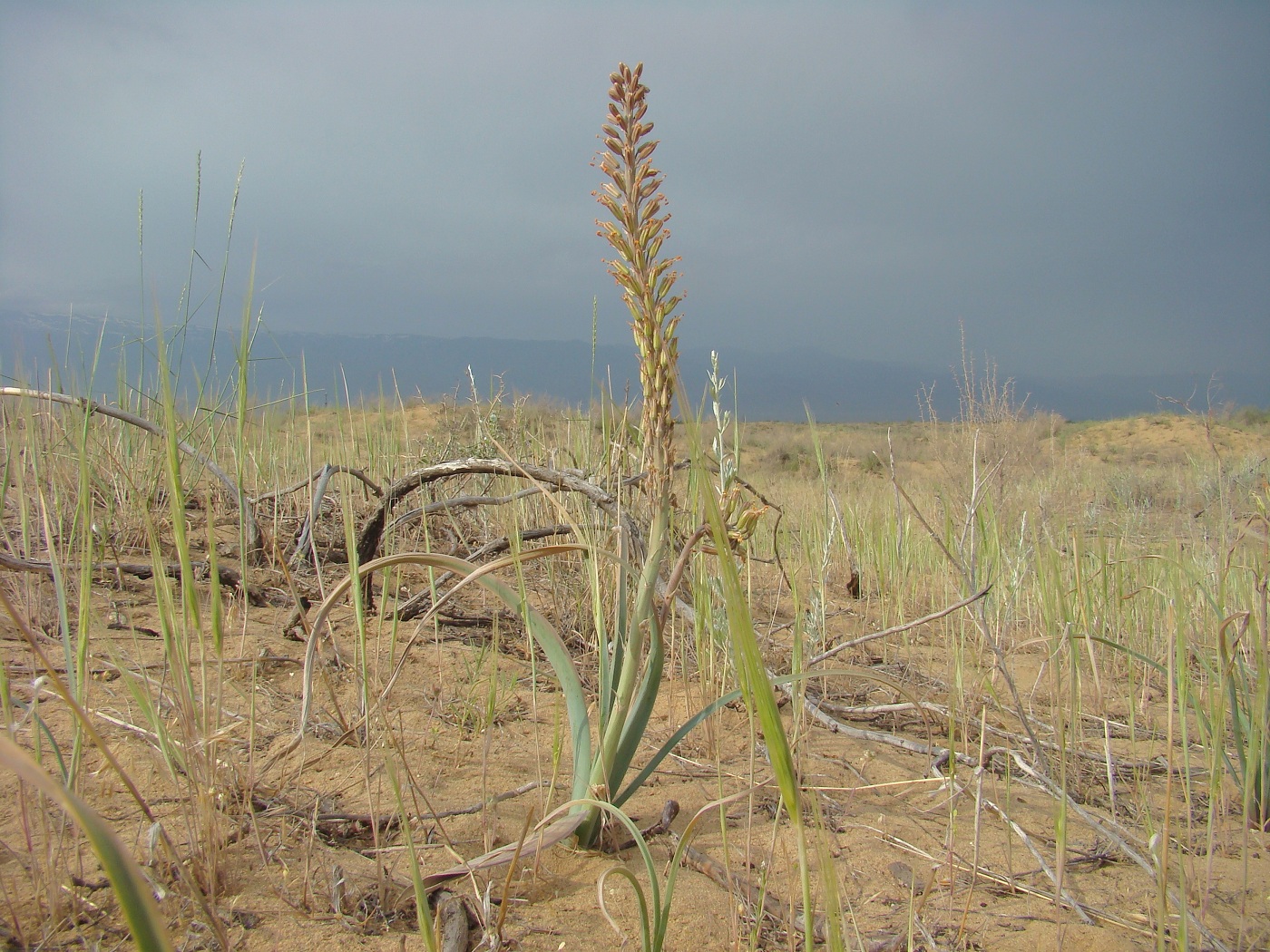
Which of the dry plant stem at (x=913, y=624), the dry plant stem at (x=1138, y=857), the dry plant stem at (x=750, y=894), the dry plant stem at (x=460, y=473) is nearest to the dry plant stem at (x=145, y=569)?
the dry plant stem at (x=460, y=473)

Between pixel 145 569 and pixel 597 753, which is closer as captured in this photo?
pixel 597 753

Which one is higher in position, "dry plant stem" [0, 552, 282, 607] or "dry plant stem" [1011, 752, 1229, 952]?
"dry plant stem" [0, 552, 282, 607]

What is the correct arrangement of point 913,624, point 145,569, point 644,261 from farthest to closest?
→ point 145,569 → point 913,624 → point 644,261

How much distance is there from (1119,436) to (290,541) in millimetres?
24339

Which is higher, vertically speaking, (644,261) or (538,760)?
(644,261)

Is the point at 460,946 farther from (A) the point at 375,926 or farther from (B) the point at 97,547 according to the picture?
(B) the point at 97,547

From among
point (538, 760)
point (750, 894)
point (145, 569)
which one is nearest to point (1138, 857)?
point (750, 894)

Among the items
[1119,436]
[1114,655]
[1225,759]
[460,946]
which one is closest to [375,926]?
[460,946]

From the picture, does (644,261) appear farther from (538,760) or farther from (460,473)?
(460,473)

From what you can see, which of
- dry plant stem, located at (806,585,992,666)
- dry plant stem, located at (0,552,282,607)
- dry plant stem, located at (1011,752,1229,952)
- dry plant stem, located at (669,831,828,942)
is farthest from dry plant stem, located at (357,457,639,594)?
dry plant stem, located at (1011,752,1229,952)

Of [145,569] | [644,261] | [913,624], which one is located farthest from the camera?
[145,569]

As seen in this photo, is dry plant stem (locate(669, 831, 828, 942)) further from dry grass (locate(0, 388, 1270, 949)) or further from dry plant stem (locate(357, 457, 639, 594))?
dry plant stem (locate(357, 457, 639, 594))

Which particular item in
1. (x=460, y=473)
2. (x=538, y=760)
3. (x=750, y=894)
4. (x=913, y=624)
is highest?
(x=460, y=473)

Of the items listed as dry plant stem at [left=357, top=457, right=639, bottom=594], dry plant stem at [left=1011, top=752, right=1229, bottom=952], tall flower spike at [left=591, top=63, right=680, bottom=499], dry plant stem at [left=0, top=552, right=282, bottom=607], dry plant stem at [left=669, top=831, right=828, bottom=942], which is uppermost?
tall flower spike at [left=591, top=63, right=680, bottom=499]
